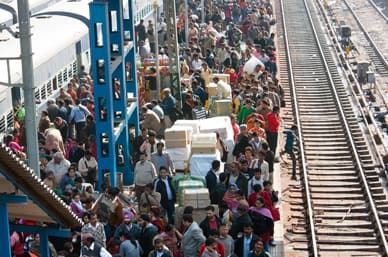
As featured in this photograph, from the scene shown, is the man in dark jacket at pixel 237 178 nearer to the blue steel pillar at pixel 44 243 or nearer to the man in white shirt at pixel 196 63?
the blue steel pillar at pixel 44 243

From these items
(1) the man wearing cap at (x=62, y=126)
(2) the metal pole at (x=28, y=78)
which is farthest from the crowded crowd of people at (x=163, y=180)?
(2) the metal pole at (x=28, y=78)

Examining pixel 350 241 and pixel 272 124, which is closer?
pixel 350 241

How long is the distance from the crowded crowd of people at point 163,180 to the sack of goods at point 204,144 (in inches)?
17.6

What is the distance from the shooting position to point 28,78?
12016mm

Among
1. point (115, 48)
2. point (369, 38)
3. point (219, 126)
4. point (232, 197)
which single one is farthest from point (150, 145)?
point (369, 38)

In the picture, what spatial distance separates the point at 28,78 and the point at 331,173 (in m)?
11.0

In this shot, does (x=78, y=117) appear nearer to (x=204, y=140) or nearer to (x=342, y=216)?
(x=204, y=140)

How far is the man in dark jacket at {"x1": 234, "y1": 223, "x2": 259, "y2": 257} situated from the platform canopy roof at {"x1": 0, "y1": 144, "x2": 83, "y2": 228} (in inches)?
190

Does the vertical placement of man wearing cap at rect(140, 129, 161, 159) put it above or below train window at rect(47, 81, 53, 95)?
above

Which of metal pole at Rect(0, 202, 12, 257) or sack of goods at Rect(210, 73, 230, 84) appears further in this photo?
sack of goods at Rect(210, 73, 230, 84)

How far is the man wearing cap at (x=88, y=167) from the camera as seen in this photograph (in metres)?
16.7

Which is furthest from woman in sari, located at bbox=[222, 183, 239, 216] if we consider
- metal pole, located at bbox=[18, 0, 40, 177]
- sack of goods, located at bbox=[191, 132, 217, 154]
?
metal pole, located at bbox=[18, 0, 40, 177]

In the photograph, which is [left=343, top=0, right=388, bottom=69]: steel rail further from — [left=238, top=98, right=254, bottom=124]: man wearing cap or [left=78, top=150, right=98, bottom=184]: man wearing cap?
[left=78, top=150, right=98, bottom=184]: man wearing cap

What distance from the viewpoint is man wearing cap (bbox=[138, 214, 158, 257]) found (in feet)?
42.3
